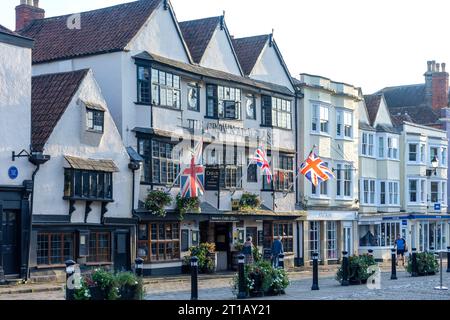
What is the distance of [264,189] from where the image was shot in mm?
44812

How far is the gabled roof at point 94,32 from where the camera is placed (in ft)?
122

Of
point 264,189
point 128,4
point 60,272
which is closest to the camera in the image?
point 60,272

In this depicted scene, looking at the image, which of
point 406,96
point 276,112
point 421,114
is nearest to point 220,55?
point 276,112

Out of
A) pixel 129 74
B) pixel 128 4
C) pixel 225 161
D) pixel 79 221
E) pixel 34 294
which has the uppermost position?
pixel 128 4

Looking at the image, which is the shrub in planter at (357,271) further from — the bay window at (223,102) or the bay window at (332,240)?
the bay window at (332,240)

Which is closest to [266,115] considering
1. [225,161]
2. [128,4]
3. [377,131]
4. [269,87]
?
[269,87]

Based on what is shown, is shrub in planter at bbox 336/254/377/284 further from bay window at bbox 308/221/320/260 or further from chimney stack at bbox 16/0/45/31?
chimney stack at bbox 16/0/45/31

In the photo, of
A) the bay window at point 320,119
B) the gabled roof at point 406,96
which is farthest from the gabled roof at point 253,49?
the gabled roof at point 406,96

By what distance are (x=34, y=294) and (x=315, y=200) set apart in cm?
2387

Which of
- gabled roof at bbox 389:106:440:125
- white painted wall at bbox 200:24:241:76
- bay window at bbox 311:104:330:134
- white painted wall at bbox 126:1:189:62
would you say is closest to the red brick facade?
white painted wall at bbox 126:1:189:62

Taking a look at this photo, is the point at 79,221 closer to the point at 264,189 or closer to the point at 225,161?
the point at 225,161

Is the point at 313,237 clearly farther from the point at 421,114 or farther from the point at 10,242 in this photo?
the point at 421,114

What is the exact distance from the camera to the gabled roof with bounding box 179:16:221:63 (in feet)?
136

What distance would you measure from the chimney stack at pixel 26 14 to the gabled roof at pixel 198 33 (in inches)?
260
